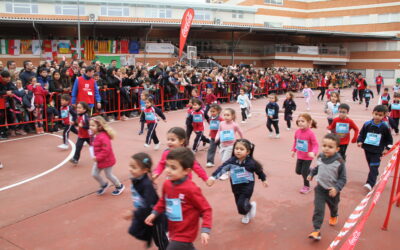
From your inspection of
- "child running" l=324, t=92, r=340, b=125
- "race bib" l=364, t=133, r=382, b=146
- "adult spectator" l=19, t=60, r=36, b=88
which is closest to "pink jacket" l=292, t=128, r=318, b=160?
"race bib" l=364, t=133, r=382, b=146

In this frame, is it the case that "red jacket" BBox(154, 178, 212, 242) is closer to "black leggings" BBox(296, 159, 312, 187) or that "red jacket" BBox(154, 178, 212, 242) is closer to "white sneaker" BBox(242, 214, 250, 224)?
"white sneaker" BBox(242, 214, 250, 224)

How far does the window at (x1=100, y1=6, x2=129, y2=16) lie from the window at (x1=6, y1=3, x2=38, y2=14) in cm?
599

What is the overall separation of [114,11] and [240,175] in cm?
3291

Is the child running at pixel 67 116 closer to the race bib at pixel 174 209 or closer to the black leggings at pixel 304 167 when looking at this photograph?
the black leggings at pixel 304 167

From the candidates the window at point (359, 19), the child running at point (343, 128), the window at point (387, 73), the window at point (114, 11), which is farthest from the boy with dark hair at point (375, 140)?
the window at point (359, 19)

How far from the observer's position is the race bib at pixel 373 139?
5.95 meters

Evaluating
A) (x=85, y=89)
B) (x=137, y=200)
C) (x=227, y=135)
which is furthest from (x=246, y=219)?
(x=85, y=89)

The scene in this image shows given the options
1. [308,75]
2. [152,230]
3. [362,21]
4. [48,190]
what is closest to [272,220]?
[152,230]

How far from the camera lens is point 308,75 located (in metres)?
31.3

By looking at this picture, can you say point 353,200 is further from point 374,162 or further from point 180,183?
point 180,183

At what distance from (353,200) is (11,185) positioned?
19.8ft

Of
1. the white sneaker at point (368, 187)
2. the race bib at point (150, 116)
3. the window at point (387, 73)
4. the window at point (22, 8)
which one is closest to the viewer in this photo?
the white sneaker at point (368, 187)

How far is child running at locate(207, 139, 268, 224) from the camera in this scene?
443 cm

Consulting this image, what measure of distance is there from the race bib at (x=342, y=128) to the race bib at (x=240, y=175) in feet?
10.2
